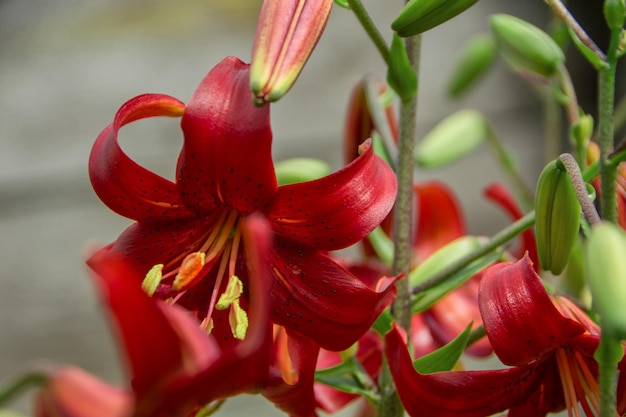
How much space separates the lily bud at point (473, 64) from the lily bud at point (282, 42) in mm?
Answer: 431

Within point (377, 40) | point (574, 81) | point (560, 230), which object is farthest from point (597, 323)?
point (574, 81)

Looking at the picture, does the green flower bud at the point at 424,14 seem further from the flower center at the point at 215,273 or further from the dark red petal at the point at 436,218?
the dark red petal at the point at 436,218

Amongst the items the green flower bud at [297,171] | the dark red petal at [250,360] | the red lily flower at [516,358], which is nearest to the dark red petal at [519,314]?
the red lily flower at [516,358]

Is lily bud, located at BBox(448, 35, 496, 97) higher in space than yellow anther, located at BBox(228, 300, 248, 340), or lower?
lower

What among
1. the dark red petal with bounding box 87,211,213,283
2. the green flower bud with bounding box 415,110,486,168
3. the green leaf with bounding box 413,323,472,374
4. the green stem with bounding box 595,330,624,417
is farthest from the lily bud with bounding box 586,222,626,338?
the green flower bud with bounding box 415,110,486,168

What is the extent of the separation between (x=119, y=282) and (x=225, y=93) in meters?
0.16

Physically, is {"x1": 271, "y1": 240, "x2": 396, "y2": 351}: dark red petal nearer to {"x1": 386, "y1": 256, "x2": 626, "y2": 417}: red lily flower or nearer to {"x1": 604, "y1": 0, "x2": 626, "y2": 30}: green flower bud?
{"x1": 386, "y1": 256, "x2": 626, "y2": 417}: red lily flower

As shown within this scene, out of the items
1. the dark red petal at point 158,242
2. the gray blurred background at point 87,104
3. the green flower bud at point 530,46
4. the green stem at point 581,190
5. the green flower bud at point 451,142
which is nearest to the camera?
the green stem at point 581,190

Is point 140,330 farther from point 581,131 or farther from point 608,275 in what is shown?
point 581,131

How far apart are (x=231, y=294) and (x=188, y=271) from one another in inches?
1.0

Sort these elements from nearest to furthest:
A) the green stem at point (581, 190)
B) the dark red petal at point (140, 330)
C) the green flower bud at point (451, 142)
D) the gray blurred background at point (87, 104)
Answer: the dark red petal at point (140, 330) < the green stem at point (581, 190) < the green flower bud at point (451, 142) < the gray blurred background at point (87, 104)

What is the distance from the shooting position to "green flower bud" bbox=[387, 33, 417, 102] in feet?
1.47

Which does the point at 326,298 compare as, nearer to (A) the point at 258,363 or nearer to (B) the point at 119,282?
(A) the point at 258,363

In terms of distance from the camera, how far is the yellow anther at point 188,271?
0.46 meters
